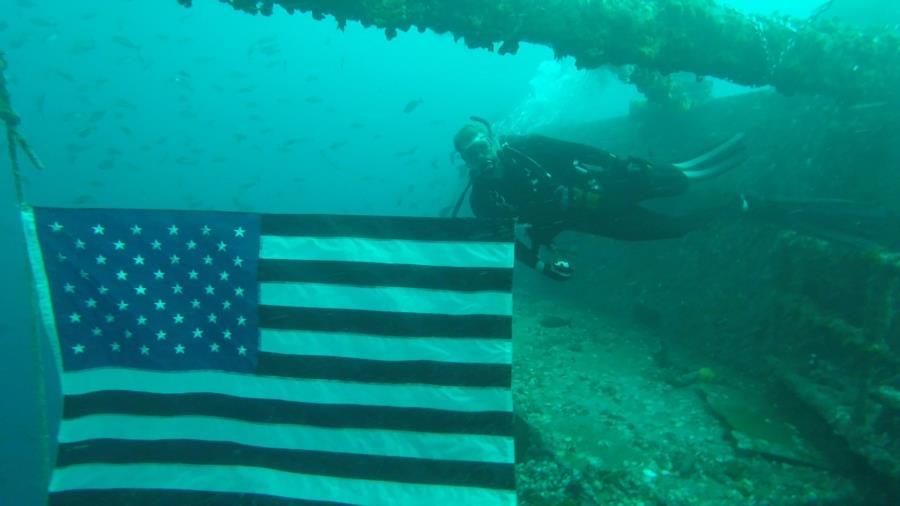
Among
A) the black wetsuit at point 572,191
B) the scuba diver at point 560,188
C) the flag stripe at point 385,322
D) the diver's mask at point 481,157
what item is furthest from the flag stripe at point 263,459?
the diver's mask at point 481,157

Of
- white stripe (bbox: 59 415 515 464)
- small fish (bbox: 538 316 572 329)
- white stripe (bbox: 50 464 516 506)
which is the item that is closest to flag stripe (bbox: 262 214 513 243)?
white stripe (bbox: 59 415 515 464)

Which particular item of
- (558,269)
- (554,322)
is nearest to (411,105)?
(554,322)

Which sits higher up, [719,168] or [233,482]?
[719,168]

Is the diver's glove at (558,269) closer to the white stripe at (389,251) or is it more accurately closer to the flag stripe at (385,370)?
the white stripe at (389,251)

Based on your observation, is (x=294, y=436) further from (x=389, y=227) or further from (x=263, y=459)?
(x=389, y=227)

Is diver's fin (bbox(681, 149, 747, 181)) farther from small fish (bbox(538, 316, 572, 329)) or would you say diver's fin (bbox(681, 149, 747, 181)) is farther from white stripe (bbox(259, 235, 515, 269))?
white stripe (bbox(259, 235, 515, 269))

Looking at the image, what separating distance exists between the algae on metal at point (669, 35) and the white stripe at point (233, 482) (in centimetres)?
428

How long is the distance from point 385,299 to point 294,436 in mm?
1216

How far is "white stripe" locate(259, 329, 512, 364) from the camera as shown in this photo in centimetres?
353

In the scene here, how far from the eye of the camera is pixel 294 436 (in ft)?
11.9

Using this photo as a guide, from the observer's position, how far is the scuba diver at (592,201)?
5500 mm

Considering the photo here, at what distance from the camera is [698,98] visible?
42.3ft

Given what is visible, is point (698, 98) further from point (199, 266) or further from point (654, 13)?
point (199, 266)

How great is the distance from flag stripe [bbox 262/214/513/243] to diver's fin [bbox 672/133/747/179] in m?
4.94
